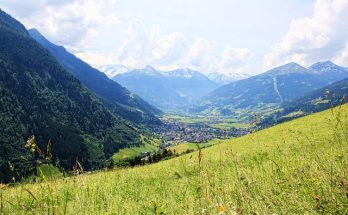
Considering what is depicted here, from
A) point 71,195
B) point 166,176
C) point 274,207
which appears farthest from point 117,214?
point 166,176

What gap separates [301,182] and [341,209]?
90.0 inches

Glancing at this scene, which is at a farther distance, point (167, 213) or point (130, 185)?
point (130, 185)

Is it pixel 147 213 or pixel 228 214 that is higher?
pixel 228 214

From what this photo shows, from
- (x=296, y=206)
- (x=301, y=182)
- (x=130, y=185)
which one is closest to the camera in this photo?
(x=296, y=206)

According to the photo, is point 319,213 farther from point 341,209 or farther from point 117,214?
point 117,214

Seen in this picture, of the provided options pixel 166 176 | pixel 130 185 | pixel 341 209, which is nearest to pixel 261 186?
pixel 341 209

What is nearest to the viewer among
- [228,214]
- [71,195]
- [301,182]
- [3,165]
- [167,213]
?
[228,214]

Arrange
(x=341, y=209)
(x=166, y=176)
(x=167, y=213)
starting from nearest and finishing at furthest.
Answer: (x=341, y=209)
(x=167, y=213)
(x=166, y=176)

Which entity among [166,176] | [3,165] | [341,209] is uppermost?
[341,209]

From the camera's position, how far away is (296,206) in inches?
251

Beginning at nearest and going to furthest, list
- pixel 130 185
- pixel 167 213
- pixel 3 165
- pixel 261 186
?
pixel 167 213, pixel 261 186, pixel 130 185, pixel 3 165

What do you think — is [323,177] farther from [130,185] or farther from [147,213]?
[130,185]

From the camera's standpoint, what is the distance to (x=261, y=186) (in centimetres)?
903

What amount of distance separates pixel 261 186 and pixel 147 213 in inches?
111
